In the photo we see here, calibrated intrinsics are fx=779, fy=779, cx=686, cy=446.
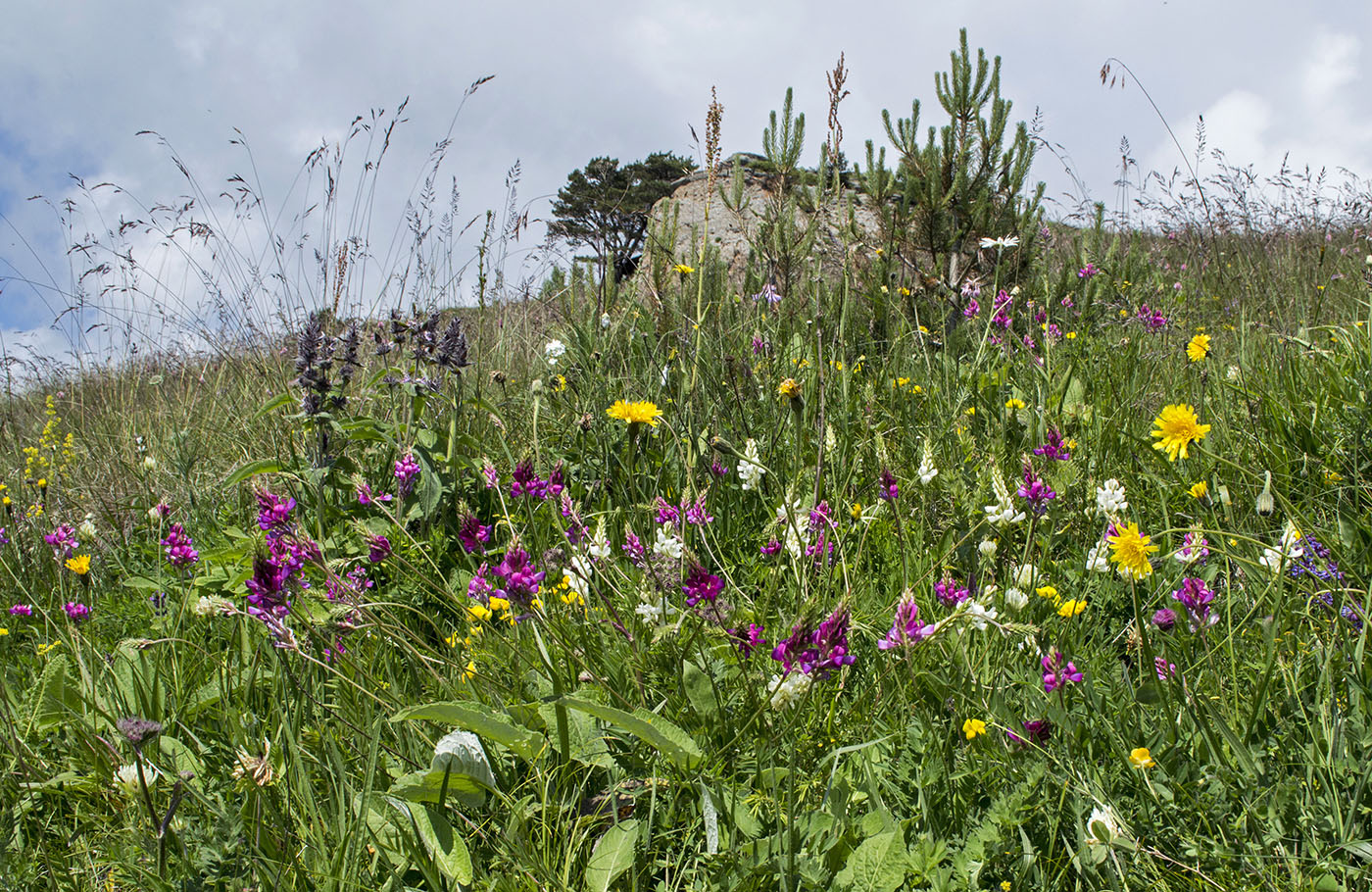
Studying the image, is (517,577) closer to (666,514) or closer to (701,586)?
(701,586)

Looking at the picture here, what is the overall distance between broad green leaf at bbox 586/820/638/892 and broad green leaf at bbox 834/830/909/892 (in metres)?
0.26

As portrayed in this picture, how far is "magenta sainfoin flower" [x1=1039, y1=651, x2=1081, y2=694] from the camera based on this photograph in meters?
1.15

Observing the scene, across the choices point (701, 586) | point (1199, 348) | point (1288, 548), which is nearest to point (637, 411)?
point (701, 586)

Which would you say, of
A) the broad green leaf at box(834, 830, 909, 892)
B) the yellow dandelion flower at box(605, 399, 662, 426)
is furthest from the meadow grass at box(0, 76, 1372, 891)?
the yellow dandelion flower at box(605, 399, 662, 426)

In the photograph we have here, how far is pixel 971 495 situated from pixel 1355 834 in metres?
0.95

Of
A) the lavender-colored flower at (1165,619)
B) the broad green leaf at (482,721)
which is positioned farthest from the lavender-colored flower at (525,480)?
the lavender-colored flower at (1165,619)

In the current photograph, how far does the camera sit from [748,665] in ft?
4.27

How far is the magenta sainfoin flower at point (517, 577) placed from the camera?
1.19 m

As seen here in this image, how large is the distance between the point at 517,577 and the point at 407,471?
103cm

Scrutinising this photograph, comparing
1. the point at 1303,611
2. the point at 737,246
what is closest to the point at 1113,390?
the point at 1303,611

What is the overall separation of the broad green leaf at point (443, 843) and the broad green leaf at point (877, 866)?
0.47 metres

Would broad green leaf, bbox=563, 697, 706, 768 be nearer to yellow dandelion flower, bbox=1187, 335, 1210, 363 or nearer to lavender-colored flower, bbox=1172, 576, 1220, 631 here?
lavender-colored flower, bbox=1172, 576, 1220, 631

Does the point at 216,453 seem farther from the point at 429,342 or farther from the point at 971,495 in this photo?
the point at 971,495

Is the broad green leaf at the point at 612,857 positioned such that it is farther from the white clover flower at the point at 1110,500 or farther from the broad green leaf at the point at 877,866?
the white clover flower at the point at 1110,500
